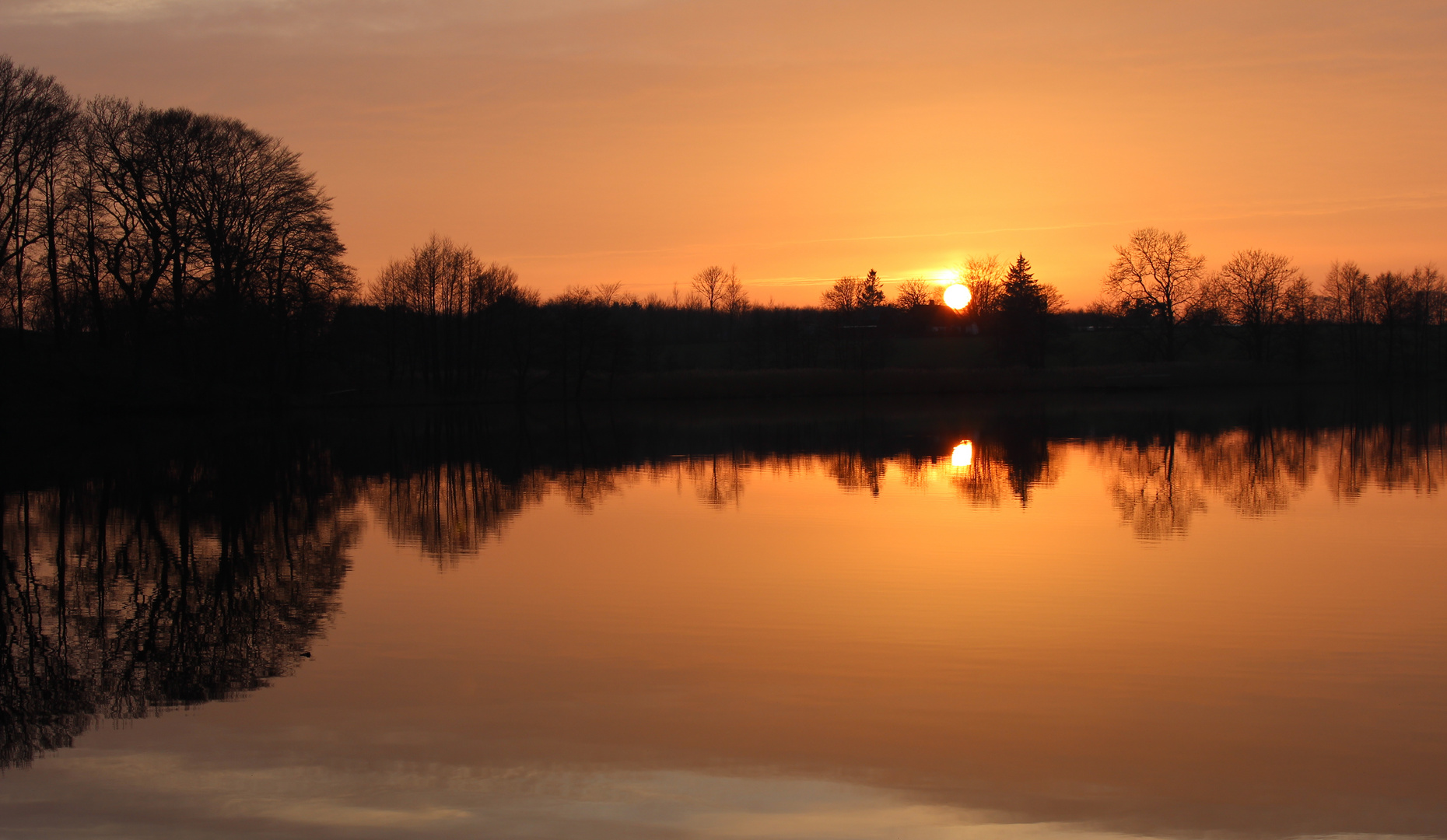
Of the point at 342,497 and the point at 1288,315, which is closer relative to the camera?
the point at 342,497

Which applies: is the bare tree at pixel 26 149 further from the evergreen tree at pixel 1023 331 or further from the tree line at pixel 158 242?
the evergreen tree at pixel 1023 331

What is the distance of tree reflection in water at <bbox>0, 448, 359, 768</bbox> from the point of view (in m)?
6.62

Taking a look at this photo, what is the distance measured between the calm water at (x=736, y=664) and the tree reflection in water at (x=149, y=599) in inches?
2.1

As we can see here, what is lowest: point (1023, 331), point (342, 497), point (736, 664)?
point (736, 664)

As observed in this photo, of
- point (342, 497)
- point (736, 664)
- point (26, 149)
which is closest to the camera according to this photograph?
point (736, 664)

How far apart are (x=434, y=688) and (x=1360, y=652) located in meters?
5.95

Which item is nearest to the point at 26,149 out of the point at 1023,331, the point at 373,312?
the point at 373,312

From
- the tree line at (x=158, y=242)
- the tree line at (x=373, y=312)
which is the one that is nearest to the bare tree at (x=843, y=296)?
the tree line at (x=373, y=312)

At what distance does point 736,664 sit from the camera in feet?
23.3

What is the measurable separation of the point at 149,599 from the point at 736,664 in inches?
218

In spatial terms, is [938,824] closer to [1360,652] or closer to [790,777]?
[790,777]

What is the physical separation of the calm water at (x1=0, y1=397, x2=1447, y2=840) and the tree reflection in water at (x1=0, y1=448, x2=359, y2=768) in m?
0.05

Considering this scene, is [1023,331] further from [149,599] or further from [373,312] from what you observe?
[149,599]

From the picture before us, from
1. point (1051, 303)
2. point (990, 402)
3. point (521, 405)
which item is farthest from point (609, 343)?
point (1051, 303)
